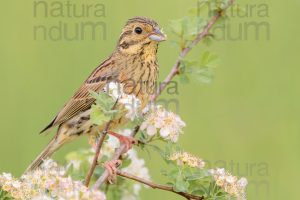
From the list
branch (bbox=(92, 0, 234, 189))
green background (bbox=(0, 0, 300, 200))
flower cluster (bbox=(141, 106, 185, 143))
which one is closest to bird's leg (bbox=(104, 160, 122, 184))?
branch (bbox=(92, 0, 234, 189))

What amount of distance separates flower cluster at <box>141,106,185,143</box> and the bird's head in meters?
1.67

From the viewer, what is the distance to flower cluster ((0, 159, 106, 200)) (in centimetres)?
299

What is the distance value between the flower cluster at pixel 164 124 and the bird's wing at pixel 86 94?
1759mm

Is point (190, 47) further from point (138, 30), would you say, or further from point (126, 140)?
point (138, 30)

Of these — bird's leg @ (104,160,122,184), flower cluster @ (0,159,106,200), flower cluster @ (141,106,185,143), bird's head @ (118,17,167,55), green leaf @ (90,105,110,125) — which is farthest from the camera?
bird's head @ (118,17,167,55)

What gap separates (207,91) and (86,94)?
2662 millimetres

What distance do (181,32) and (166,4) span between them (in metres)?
4.70

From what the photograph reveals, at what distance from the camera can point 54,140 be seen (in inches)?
209

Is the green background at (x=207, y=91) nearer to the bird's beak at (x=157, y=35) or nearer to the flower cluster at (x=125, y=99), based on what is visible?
the bird's beak at (x=157, y=35)

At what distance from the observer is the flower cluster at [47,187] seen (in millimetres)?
2994

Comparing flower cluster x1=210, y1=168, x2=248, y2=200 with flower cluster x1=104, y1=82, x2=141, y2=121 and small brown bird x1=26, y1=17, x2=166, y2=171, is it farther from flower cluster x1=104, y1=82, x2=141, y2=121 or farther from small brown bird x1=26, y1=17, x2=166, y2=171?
small brown bird x1=26, y1=17, x2=166, y2=171

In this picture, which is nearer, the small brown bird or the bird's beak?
the bird's beak

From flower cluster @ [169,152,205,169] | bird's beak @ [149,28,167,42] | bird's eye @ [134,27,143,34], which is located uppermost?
bird's eye @ [134,27,143,34]

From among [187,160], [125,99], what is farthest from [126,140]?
[125,99]
